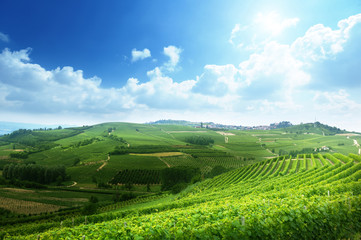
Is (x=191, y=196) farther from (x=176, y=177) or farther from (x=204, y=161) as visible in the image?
(x=204, y=161)

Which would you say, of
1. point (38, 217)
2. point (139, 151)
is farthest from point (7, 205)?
point (139, 151)

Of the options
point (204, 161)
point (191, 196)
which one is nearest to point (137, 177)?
point (204, 161)

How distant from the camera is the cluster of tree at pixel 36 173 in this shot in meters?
107

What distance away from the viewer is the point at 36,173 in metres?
108

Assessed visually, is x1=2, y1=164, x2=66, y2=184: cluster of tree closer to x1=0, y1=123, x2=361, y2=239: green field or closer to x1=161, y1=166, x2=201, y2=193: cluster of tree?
x1=0, y1=123, x2=361, y2=239: green field

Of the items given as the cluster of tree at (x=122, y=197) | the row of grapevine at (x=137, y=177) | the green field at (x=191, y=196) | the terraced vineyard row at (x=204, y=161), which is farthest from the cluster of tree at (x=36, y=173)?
the terraced vineyard row at (x=204, y=161)

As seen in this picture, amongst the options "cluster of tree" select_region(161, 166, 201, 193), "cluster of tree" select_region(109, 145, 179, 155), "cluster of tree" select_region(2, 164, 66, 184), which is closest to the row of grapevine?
"cluster of tree" select_region(161, 166, 201, 193)

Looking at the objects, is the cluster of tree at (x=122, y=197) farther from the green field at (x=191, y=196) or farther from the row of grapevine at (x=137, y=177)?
the row of grapevine at (x=137, y=177)

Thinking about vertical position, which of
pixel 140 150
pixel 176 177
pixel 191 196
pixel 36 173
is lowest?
pixel 36 173

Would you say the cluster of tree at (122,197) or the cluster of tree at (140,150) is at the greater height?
the cluster of tree at (140,150)

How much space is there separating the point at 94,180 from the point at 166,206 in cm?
9187

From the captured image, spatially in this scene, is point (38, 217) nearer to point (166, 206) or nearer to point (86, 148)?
point (166, 206)

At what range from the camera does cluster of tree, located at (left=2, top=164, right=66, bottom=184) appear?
4205 inches

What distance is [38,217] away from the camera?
5359 cm
